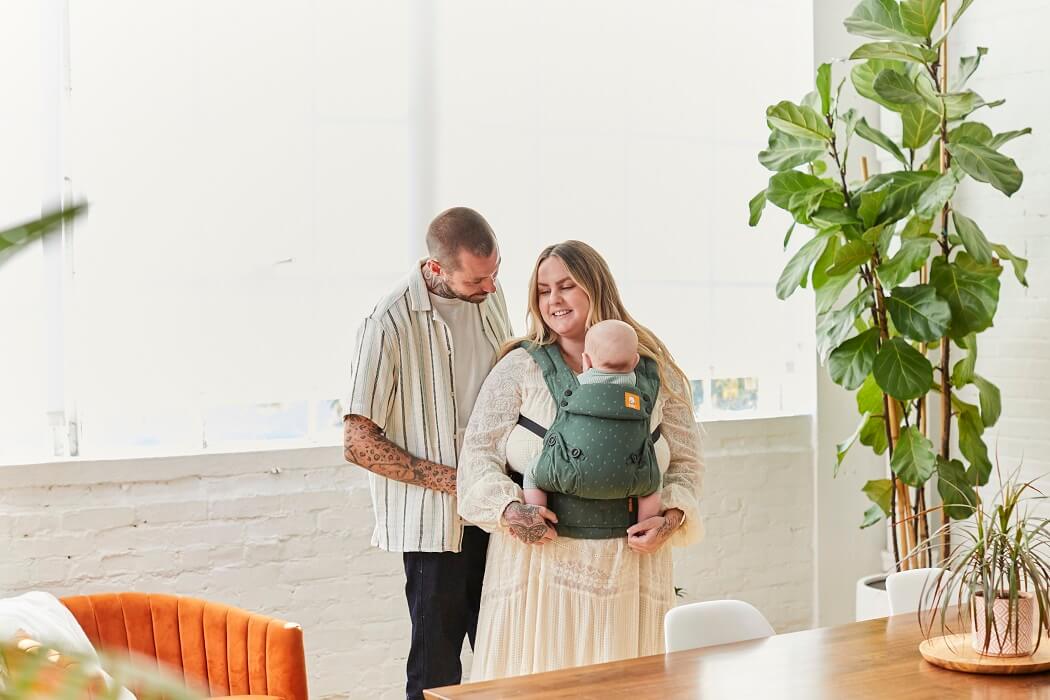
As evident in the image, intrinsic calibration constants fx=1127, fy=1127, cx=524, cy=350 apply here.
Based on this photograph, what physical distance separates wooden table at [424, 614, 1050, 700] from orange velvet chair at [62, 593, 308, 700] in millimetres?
942

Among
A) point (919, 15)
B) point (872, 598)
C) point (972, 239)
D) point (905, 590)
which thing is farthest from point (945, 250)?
point (905, 590)

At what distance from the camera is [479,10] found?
423cm

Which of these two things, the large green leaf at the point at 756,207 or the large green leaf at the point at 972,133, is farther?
the large green leaf at the point at 756,207

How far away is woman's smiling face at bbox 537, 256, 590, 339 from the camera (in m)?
3.04

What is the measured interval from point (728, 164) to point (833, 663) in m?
2.98

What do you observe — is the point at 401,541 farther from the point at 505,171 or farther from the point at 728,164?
the point at 728,164

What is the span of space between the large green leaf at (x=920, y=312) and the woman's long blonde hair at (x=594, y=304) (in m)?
1.23

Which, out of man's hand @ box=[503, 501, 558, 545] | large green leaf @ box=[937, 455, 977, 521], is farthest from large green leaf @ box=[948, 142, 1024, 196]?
man's hand @ box=[503, 501, 558, 545]

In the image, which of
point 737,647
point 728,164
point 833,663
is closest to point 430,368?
point 737,647

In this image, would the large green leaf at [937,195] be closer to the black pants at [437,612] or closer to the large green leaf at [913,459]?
the large green leaf at [913,459]

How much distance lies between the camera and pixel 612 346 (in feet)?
9.42

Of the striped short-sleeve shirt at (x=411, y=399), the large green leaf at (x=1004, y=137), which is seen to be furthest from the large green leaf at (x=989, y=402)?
the striped short-sleeve shirt at (x=411, y=399)

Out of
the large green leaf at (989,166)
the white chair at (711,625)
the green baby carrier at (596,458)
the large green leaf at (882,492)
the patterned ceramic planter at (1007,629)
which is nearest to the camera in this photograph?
the patterned ceramic planter at (1007,629)

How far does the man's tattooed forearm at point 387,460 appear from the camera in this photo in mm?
3029
